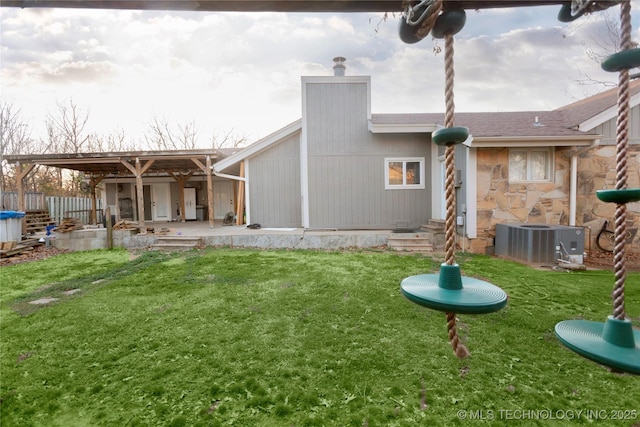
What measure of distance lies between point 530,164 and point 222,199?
12.4m

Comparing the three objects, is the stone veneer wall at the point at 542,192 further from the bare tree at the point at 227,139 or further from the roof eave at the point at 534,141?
the bare tree at the point at 227,139

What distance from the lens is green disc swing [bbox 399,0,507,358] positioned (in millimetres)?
969

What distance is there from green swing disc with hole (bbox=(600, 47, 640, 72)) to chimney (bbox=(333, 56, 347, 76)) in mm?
9479

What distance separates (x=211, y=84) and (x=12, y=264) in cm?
967

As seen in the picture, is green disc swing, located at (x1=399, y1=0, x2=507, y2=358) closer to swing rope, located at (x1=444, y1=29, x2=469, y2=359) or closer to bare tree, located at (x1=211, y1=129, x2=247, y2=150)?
swing rope, located at (x1=444, y1=29, x2=469, y2=359)

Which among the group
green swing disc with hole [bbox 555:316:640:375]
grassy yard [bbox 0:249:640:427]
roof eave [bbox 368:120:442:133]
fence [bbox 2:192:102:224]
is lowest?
grassy yard [bbox 0:249:640:427]

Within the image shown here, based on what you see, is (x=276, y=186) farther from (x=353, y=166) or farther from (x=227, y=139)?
(x=227, y=139)

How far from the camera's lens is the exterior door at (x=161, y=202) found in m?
15.2

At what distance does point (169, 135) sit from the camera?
2359 cm

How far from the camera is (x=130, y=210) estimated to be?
15.2 metres

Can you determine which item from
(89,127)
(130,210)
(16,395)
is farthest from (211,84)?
(16,395)

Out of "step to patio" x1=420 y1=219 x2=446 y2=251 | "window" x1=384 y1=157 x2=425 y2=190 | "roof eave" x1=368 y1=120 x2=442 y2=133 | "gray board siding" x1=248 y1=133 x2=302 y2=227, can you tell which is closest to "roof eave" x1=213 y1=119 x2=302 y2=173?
"gray board siding" x1=248 y1=133 x2=302 y2=227

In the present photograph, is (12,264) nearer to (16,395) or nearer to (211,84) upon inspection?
(16,395)

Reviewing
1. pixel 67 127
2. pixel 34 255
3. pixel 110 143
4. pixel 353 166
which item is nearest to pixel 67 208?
pixel 34 255
